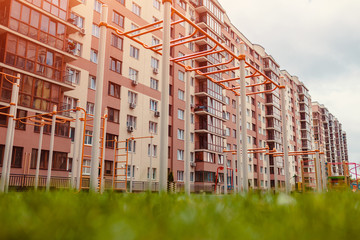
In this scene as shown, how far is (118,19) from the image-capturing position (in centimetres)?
3494

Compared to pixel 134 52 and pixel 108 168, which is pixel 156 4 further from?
pixel 108 168

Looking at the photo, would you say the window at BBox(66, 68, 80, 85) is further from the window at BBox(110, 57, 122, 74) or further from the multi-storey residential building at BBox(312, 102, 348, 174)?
the multi-storey residential building at BBox(312, 102, 348, 174)

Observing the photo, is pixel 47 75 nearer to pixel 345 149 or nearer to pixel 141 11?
pixel 141 11

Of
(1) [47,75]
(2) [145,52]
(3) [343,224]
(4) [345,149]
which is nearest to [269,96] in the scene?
(2) [145,52]

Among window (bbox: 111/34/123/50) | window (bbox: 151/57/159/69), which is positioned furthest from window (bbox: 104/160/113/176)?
window (bbox: 151/57/159/69)

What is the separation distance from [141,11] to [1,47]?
1891 cm

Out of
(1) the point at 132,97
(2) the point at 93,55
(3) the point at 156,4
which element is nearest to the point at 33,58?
(2) the point at 93,55

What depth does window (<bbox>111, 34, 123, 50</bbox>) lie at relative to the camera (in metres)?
34.1

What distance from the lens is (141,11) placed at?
126ft

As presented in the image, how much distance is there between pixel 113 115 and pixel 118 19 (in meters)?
11.0

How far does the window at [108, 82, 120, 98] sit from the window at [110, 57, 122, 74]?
1.66 m

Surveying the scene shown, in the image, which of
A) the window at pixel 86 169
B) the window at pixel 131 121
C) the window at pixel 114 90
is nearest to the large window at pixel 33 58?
the window at pixel 114 90

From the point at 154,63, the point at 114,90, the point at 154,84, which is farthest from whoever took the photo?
the point at 154,63

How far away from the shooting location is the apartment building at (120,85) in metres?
24.2
